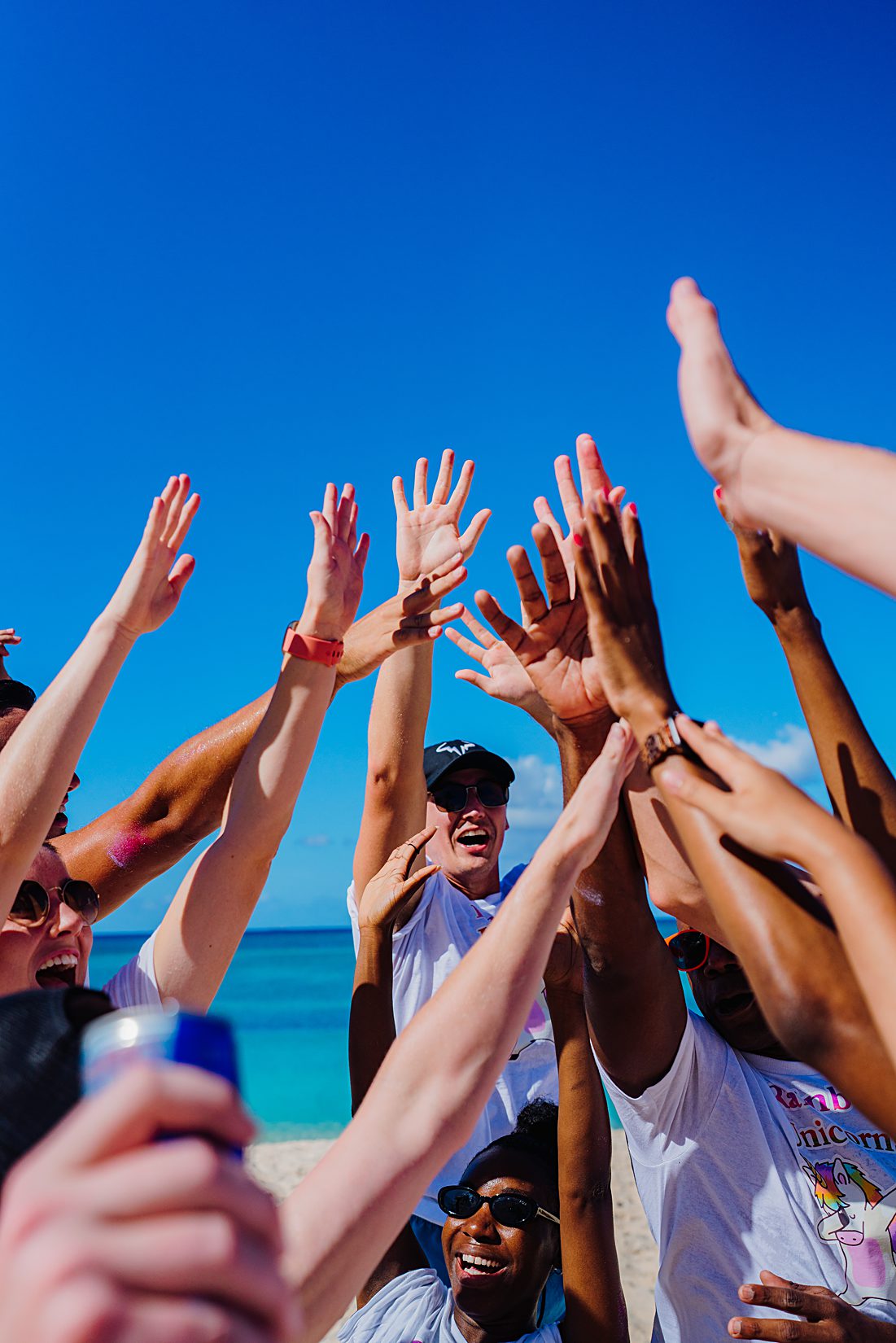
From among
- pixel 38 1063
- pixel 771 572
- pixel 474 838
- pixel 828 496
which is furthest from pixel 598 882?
pixel 474 838

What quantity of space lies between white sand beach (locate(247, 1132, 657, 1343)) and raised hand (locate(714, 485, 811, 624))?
468cm

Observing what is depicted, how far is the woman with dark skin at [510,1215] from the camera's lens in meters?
2.74

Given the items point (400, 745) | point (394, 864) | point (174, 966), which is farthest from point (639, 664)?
point (400, 745)

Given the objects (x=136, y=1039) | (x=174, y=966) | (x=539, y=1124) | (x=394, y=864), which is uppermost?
(x=394, y=864)

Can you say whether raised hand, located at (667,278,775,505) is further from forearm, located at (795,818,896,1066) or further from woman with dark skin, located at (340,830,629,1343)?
woman with dark skin, located at (340,830,629,1343)

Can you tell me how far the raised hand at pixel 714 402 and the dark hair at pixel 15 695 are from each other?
7.92ft

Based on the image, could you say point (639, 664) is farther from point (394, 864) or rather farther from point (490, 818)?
point (490, 818)

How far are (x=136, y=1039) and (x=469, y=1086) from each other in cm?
96

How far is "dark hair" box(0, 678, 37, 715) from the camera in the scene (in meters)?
3.41

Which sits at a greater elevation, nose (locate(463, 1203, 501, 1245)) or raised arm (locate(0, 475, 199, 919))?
raised arm (locate(0, 475, 199, 919))

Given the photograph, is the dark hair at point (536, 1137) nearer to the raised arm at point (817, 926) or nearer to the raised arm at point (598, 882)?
the raised arm at point (598, 882)

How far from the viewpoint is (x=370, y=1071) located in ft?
9.53

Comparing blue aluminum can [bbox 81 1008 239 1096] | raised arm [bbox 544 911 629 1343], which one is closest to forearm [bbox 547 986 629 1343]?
raised arm [bbox 544 911 629 1343]

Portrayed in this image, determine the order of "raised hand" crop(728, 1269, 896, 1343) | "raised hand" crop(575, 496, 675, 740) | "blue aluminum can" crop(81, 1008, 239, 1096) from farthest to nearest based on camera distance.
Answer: "raised hand" crop(728, 1269, 896, 1343), "raised hand" crop(575, 496, 675, 740), "blue aluminum can" crop(81, 1008, 239, 1096)
